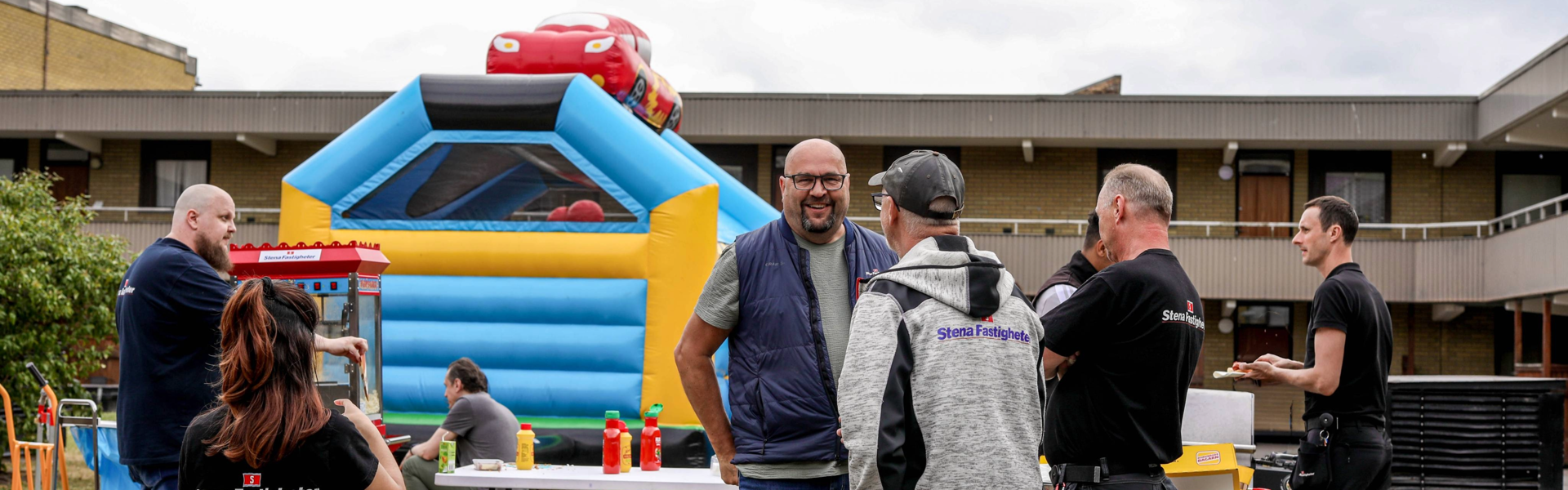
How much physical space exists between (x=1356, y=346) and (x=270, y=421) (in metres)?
3.56

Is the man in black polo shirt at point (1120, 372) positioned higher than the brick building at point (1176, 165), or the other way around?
the brick building at point (1176, 165)

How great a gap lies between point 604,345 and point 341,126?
47.2ft

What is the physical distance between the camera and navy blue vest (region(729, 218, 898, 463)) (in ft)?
10.9

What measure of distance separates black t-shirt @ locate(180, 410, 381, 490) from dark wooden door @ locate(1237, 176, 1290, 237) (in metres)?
19.8

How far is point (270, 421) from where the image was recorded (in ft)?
8.17

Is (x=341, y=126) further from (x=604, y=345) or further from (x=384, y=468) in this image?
(x=384, y=468)

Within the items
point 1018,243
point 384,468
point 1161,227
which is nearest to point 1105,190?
point 1161,227

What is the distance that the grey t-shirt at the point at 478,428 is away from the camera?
6.23 m

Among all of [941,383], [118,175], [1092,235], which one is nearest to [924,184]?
[941,383]

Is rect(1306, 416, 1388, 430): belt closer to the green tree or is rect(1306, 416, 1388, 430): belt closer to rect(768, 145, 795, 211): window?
the green tree

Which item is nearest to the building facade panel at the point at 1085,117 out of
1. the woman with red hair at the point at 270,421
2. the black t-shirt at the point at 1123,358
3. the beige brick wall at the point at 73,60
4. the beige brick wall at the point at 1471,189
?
the beige brick wall at the point at 1471,189

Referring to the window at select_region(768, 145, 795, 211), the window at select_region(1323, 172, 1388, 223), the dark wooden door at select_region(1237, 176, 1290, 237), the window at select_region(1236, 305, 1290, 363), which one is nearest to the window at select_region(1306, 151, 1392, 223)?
the window at select_region(1323, 172, 1388, 223)

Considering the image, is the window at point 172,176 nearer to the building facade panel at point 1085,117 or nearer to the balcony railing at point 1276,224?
the building facade panel at point 1085,117

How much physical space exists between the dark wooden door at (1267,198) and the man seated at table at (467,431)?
55.0 feet
